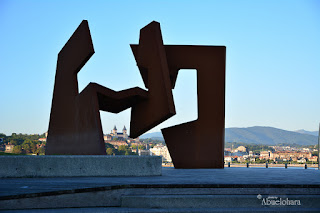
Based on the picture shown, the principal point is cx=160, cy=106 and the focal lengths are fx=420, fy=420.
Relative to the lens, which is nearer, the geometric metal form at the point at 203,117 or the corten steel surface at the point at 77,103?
the corten steel surface at the point at 77,103

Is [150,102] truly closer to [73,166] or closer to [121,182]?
[73,166]

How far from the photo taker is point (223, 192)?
9383 mm

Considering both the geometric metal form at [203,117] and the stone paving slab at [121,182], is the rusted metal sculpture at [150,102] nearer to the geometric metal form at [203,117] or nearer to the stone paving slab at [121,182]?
the geometric metal form at [203,117]

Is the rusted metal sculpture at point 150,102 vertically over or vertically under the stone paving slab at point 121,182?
over

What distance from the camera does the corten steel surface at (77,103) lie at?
16.4 metres

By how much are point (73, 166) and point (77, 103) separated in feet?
14.2

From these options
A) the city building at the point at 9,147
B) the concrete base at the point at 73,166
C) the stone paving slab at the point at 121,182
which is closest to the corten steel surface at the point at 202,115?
the concrete base at the point at 73,166

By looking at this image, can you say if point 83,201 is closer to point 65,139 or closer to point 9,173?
point 9,173

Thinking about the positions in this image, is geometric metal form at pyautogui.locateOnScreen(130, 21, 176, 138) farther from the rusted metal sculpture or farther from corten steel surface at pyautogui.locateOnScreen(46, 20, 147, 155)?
corten steel surface at pyautogui.locateOnScreen(46, 20, 147, 155)

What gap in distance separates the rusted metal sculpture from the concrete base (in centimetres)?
191

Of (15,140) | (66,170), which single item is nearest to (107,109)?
(66,170)

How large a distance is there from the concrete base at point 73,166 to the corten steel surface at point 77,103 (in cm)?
189

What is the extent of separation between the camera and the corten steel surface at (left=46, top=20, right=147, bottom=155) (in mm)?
16438

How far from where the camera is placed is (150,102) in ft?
59.2
